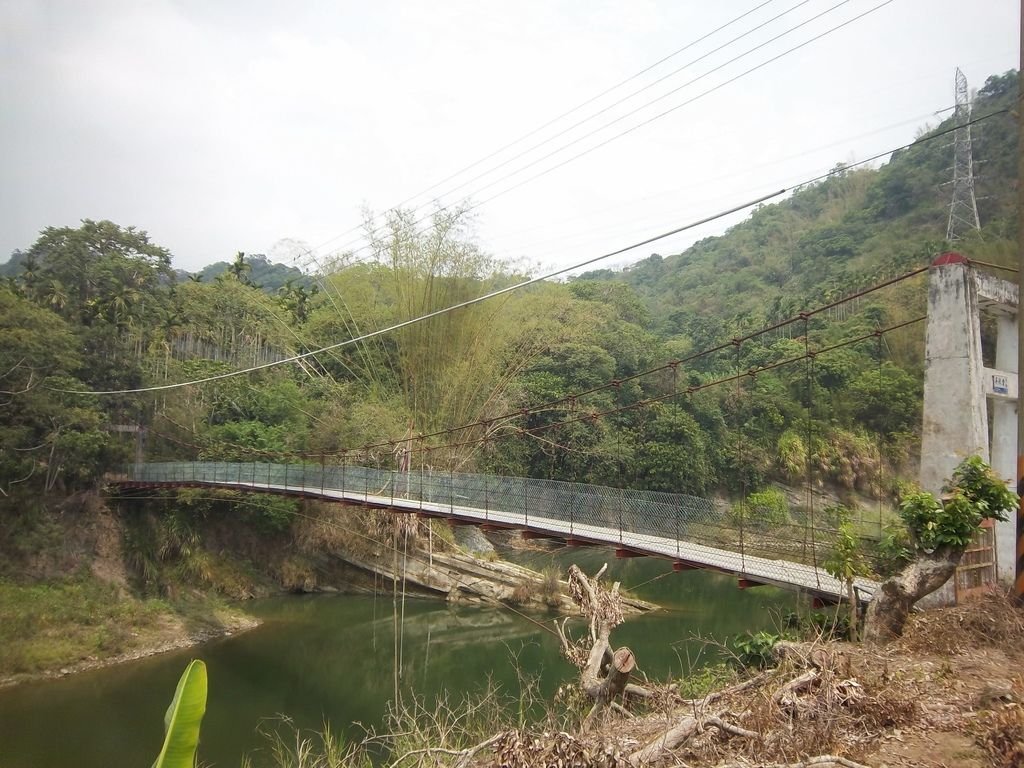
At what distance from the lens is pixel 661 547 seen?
5914 mm

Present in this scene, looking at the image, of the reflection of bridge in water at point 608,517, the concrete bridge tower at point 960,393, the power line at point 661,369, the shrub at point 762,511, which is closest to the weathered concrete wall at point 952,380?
the concrete bridge tower at point 960,393

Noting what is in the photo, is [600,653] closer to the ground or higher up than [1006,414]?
closer to the ground

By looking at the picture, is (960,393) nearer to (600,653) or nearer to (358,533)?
(600,653)

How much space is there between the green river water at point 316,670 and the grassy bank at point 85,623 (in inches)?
15.8

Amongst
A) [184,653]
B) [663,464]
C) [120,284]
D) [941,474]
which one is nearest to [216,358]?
[120,284]

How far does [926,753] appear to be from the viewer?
8.16 ft

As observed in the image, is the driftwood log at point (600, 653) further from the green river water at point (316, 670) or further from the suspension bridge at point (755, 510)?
the green river water at point (316, 670)

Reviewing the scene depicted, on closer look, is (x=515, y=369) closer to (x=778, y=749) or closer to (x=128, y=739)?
(x=128, y=739)

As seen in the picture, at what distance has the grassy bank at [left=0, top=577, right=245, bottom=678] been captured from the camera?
30.5 ft

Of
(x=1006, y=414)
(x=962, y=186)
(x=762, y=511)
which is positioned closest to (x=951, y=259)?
(x=1006, y=414)

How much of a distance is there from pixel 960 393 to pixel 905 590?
5.12 feet

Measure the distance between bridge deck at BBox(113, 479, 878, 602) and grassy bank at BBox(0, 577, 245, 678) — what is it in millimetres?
3585

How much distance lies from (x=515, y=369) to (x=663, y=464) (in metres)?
3.79

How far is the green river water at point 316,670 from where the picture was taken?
7.42m
